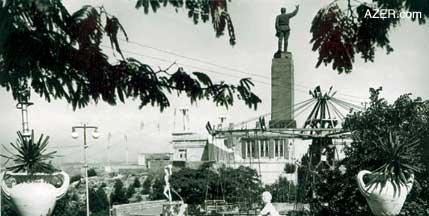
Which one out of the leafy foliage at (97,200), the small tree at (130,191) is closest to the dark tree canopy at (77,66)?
the leafy foliage at (97,200)

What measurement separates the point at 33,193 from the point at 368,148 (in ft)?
18.9

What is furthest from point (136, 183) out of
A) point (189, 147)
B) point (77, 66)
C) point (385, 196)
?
point (77, 66)

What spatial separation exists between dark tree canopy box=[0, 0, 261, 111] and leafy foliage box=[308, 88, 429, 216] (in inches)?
238

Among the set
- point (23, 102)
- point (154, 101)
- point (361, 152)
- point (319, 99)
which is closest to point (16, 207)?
point (23, 102)

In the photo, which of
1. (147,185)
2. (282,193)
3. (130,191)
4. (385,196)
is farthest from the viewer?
(147,185)

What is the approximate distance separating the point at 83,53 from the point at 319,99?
1296cm

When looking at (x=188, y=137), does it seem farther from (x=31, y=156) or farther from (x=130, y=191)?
(x=31, y=156)

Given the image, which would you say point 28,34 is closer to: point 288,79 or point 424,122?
point 424,122

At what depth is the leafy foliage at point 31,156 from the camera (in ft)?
18.4

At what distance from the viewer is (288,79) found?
66.7 feet

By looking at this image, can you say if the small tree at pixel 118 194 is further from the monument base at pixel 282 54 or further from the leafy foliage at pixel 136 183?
the monument base at pixel 282 54

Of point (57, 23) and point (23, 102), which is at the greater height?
point (57, 23)

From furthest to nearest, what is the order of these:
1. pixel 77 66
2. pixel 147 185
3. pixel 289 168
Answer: pixel 289 168 < pixel 147 185 < pixel 77 66

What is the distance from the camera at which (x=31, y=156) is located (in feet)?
18.8
